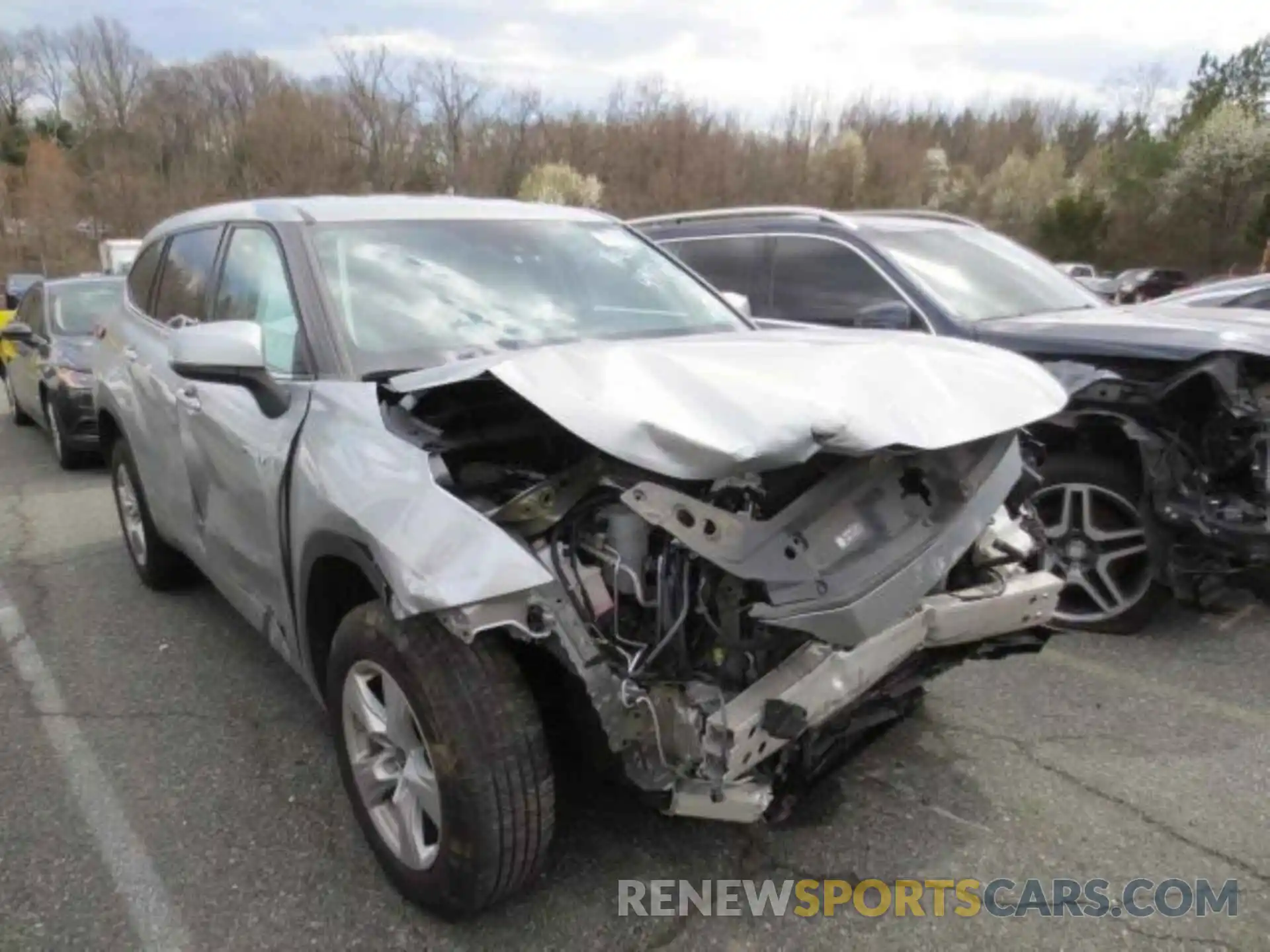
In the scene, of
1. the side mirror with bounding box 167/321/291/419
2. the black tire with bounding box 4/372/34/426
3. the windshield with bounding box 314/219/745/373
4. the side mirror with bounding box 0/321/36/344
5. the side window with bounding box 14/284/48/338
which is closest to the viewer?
the side mirror with bounding box 167/321/291/419

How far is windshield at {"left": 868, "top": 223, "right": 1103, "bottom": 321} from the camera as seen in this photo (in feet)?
16.9

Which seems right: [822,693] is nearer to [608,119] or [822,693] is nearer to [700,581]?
[700,581]

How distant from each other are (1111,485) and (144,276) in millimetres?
4664

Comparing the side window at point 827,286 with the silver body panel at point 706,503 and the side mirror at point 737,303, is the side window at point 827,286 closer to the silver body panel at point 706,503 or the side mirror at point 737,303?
the side mirror at point 737,303

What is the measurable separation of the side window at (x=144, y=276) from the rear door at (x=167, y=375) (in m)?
0.06

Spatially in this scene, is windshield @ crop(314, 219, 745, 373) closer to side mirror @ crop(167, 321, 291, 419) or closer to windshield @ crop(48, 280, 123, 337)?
side mirror @ crop(167, 321, 291, 419)

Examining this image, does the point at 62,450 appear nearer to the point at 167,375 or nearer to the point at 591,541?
the point at 167,375

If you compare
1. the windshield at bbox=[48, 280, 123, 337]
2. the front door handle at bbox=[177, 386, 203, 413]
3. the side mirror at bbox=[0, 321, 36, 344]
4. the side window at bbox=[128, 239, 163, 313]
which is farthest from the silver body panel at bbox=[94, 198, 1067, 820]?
the windshield at bbox=[48, 280, 123, 337]

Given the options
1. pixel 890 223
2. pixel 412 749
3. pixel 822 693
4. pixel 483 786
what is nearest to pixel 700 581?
pixel 822 693

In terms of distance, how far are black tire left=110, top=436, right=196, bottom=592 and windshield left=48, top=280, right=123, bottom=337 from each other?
4.36m

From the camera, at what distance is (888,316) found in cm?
482

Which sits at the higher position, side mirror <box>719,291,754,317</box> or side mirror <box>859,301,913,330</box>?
side mirror <box>719,291,754,317</box>

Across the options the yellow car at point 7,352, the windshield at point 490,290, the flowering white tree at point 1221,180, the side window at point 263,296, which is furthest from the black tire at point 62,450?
the flowering white tree at point 1221,180

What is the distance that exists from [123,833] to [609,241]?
269cm
